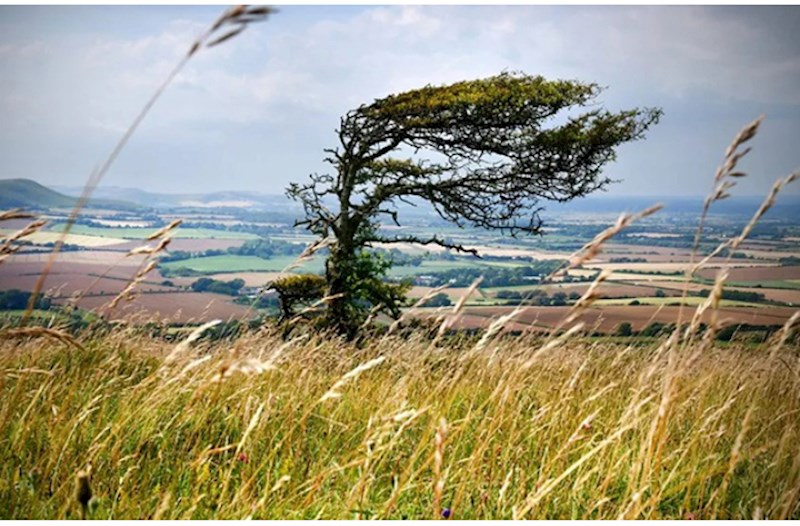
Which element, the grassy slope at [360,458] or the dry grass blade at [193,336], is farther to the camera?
the grassy slope at [360,458]

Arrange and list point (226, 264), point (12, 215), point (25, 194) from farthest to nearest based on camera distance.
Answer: point (226, 264) < point (25, 194) < point (12, 215)

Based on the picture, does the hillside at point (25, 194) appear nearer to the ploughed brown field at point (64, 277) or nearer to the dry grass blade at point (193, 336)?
the ploughed brown field at point (64, 277)

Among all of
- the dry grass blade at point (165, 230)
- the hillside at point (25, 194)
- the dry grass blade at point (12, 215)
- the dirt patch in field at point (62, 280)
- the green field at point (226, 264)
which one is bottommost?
the green field at point (226, 264)

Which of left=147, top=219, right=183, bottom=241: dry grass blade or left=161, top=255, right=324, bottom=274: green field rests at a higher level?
left=147, top=219, right=183, bottom=241: dry grass blade

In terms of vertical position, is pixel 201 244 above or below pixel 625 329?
below

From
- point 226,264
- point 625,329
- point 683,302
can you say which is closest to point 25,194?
point 226,264

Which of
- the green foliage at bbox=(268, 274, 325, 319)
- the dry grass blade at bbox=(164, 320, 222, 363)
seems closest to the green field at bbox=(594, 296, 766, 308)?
the dry grass blade at bbox=(164, 320, 222, 363)

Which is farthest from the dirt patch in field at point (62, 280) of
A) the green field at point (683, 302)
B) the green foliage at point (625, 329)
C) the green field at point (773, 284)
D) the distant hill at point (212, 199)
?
the distant hill at point (212, 199)

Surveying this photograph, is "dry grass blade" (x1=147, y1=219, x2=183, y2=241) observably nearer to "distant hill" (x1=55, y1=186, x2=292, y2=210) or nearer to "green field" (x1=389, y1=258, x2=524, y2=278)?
"green field" (x1=389, y1=258, x2=524, y2=278)

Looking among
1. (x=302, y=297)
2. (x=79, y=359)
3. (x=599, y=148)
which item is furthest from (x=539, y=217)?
(x=79, y=359)

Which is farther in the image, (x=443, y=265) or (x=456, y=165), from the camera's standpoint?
(x=443, y=265)

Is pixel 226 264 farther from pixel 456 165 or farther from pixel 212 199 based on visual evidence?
pixel 212 199

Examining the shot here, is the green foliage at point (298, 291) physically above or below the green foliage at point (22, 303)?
below

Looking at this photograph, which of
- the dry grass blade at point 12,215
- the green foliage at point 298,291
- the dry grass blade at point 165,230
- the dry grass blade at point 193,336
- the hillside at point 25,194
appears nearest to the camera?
the dry grass blade at point 193,336
